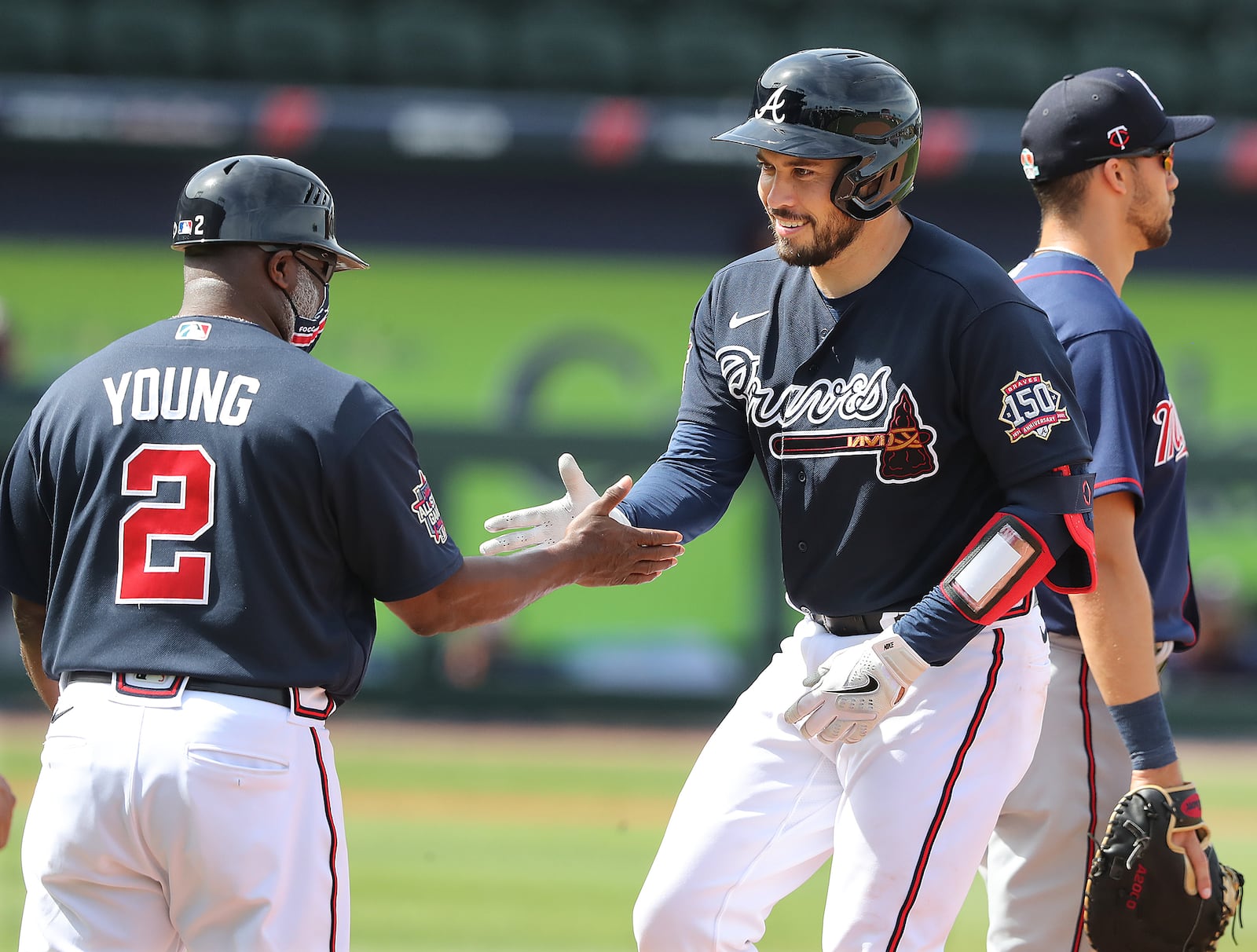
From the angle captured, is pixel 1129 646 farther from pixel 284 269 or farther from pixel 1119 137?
pixel 284 269

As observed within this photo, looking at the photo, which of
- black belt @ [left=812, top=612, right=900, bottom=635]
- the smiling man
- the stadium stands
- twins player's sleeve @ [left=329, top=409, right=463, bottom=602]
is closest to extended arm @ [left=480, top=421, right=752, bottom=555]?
the smiling man

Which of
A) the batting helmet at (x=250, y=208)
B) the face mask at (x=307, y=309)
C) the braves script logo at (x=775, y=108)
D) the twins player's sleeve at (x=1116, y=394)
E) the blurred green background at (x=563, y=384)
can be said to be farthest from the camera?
the blurred green background at (x=563, y=384)

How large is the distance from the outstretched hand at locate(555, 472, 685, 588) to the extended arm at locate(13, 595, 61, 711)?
1.05 meters

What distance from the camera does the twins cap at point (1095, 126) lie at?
3.68m

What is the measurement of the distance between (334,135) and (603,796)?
243 inches

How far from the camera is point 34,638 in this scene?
327cm

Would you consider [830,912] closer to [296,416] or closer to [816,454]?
[816,454]

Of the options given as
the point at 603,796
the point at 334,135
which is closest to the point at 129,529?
the point at 603,796

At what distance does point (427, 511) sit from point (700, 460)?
79 centimetres

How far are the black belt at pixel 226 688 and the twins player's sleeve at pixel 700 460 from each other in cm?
96

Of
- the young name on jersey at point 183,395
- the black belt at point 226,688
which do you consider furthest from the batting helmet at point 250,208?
the black belt at point 226,688

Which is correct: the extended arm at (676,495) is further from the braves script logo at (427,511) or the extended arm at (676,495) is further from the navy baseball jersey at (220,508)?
the navy baseball jersey at (220,508)

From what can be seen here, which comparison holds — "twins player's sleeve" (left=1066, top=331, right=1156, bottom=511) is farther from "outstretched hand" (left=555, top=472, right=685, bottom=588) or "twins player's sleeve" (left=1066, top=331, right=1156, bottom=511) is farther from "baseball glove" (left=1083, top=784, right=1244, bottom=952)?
A: "outstretched hand" (left=555, top=472, right=685, bottom=588)

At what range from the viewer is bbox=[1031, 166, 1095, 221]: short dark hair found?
3.74 m
